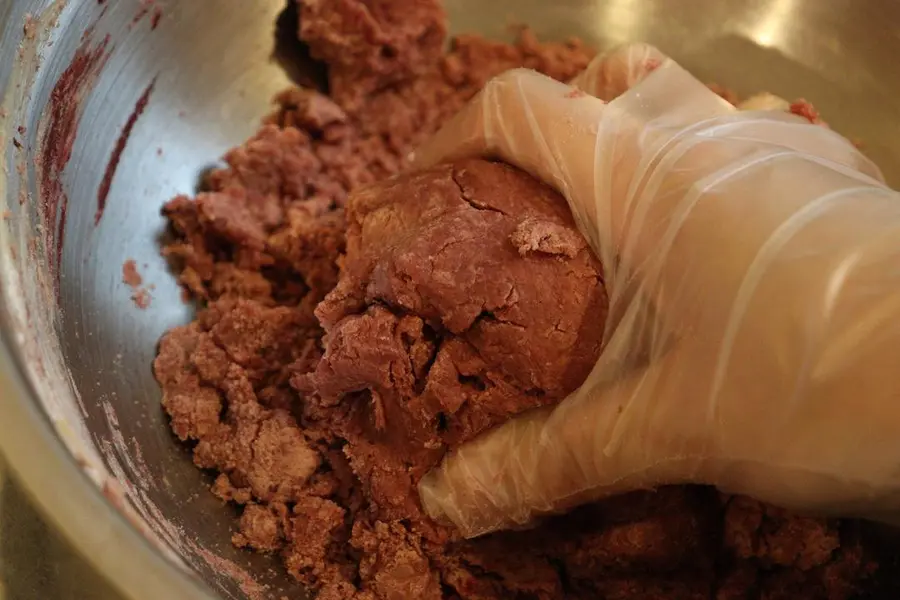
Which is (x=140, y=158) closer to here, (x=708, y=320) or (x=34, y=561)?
(x=34, y=561)

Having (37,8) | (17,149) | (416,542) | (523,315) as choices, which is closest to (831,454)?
(523,315)

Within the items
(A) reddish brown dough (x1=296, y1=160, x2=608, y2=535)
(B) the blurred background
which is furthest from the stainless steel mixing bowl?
(A) reddish brown dough (x1=296, y1=160, x2=608, y2=535)

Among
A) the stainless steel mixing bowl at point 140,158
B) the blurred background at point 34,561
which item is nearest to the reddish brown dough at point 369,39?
the stainless steel mixing bowl at point 140,158

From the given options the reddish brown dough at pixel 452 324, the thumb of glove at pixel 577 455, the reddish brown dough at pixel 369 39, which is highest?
the reddish brown dough at pixel 369 39

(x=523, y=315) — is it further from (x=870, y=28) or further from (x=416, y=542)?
(x=870, y=28)

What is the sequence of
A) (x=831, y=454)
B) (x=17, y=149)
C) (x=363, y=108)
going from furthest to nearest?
(x=363, y=108) < (x=17, y=149) < (x=831, y=454)

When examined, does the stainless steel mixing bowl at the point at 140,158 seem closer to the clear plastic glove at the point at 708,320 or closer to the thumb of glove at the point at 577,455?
Result: the thumb of glove at the point at 577,455

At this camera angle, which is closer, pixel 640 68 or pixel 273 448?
pixel 273 448
